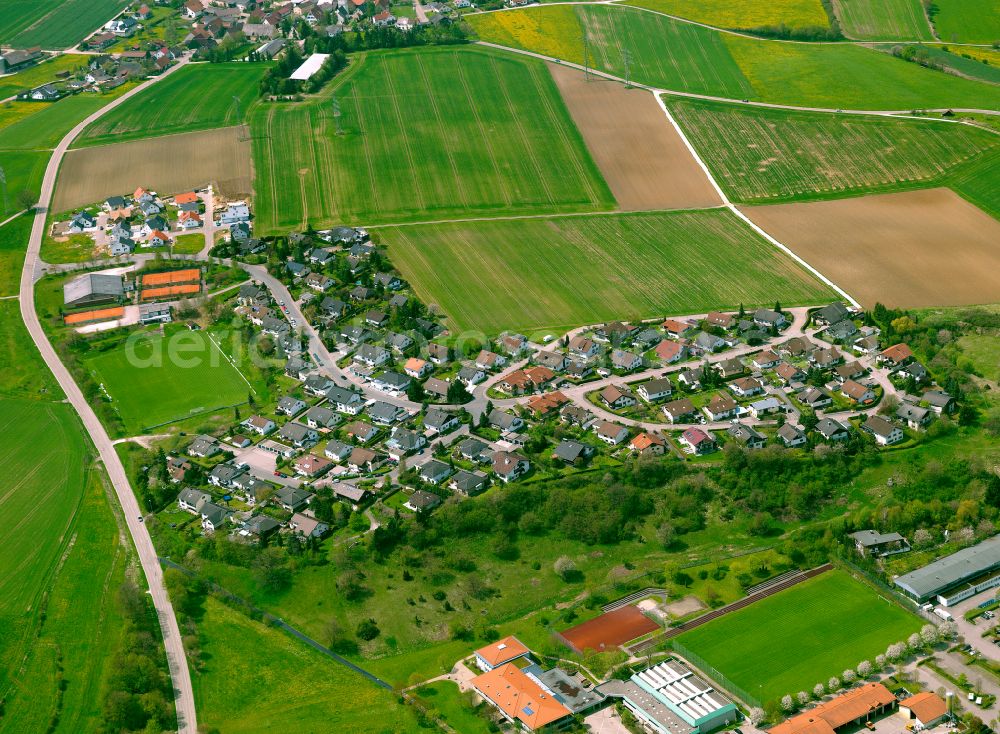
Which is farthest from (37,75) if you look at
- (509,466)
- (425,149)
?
(509,466)

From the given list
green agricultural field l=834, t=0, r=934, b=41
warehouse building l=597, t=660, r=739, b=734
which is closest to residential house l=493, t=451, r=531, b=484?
warehouse building l=597, t=660, r=739, b=734

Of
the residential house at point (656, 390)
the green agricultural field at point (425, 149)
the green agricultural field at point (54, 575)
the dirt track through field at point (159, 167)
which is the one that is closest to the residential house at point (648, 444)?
the residential house at point (656, 390)

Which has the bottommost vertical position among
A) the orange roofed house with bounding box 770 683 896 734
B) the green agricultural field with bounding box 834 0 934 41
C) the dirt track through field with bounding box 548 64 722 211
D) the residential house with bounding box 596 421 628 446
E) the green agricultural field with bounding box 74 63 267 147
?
the orange roofed house with bounding box 770 683 896 734

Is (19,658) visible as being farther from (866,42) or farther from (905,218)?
(866,42)

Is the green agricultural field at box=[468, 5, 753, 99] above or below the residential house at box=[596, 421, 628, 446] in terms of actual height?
above

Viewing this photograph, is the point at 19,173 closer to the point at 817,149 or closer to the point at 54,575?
the point at 54,575

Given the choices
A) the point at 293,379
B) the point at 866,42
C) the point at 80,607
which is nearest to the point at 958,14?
the point at 866,42

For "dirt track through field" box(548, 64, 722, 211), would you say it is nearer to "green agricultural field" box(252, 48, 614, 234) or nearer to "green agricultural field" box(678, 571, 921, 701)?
"green agricultural field" box(252, 48, 614, 234)
